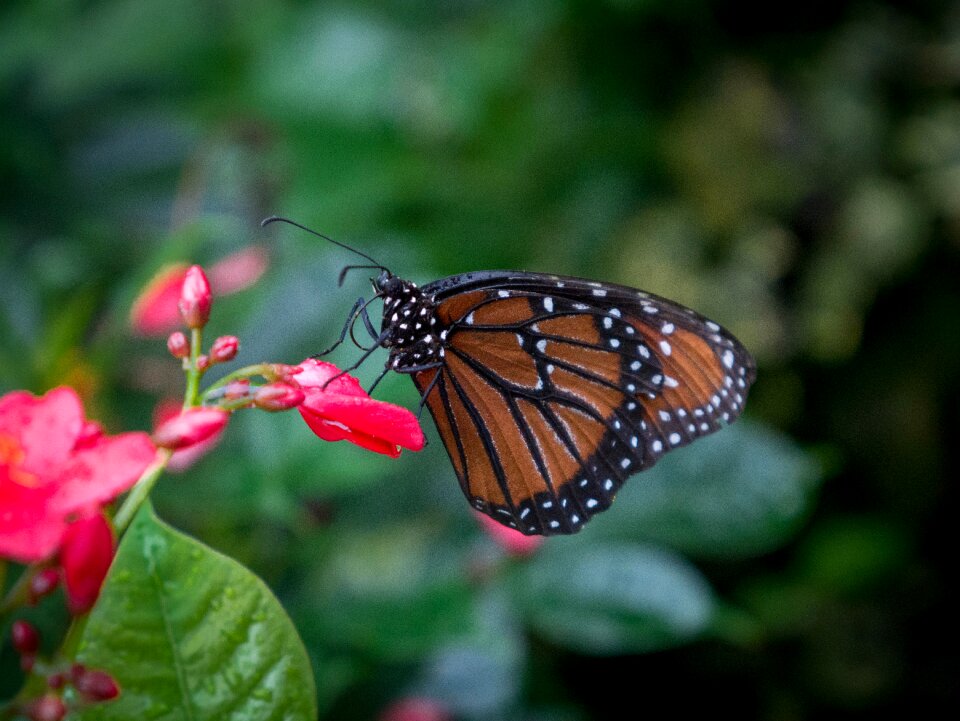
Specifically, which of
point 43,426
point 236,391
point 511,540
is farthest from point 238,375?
point 511,540

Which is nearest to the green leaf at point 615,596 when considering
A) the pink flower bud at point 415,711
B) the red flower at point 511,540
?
the red flower at point 511,540

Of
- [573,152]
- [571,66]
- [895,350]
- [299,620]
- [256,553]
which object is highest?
[571,66]

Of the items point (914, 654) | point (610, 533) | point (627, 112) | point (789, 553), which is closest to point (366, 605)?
point (610, 533)

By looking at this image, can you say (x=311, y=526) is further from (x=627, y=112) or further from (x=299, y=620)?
(x=627, y=112)

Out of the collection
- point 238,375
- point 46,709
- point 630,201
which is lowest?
point 46,709

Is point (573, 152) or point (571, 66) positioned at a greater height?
point (571, 66)

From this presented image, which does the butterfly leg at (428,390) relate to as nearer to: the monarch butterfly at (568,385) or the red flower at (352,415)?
the monarch butterfly at (568,385)

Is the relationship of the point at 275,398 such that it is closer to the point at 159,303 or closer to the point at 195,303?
the point at 195,303
